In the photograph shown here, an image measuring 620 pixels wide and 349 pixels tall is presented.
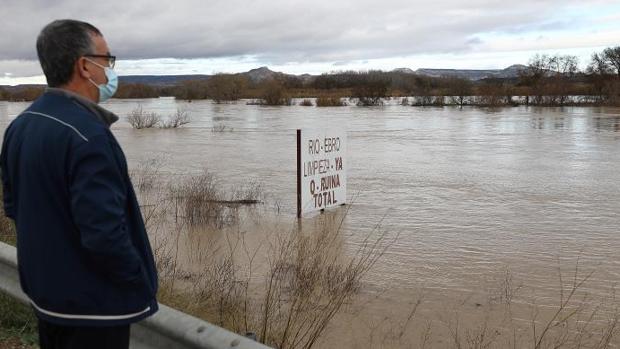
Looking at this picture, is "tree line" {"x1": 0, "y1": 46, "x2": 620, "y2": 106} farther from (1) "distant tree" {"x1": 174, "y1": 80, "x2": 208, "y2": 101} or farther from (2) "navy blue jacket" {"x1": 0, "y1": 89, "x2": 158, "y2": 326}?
(2) "navy blue jacket" {"x1": 0, "y1": 89, "x2": 158, "y2": 326}

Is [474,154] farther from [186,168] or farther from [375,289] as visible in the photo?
[375,289]

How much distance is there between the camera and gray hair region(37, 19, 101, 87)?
2303 mm

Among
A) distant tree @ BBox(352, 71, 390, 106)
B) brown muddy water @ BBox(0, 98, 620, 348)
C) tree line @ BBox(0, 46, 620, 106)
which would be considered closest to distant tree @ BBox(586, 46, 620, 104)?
tree line @ BBox(0, 46, 620, 106)

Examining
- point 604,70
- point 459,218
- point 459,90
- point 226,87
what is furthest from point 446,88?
point 459,218

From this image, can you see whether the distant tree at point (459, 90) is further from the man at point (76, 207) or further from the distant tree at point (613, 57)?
the man at point (76, 207)

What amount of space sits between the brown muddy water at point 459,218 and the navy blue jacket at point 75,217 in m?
3.57

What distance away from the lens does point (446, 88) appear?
68438 millimetres

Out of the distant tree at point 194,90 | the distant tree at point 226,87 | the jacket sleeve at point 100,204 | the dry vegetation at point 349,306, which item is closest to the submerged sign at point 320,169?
the dry vegetation at point 349,306

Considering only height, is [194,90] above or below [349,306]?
above

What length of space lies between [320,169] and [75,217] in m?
8.72

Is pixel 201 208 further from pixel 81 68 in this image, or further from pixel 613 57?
pixel 613 57

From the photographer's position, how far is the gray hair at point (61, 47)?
2.30 meters

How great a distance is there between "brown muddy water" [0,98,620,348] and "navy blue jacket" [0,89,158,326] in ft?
11.7

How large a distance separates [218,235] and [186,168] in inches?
355
